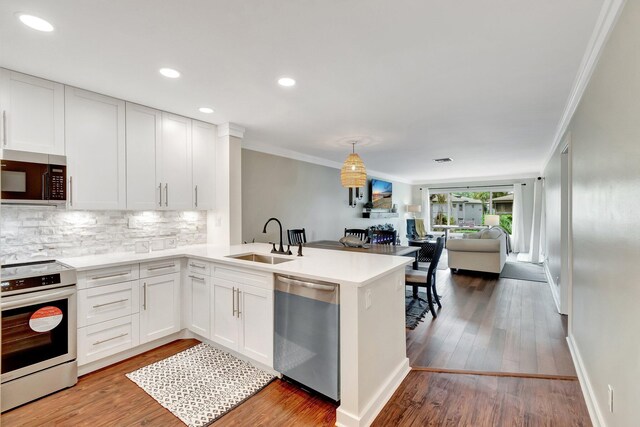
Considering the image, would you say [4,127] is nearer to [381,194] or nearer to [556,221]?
[556,221]

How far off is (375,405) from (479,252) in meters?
4.85

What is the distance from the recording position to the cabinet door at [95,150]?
2605mm

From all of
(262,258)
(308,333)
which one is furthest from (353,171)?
(308,333)

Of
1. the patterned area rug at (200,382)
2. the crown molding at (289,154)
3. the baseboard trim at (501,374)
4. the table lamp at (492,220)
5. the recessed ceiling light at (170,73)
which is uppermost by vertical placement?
the recessed ceiling light at (170,73)

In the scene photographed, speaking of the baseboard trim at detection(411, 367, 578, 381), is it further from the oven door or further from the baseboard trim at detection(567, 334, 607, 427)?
the oven door

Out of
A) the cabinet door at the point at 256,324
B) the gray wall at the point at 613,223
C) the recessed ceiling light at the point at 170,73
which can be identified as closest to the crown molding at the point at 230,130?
the recessed ceiling light at the point at 170,73

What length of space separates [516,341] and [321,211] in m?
4.05

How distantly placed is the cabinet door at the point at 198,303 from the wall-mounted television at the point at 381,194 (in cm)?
582

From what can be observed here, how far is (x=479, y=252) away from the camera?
5.84 m

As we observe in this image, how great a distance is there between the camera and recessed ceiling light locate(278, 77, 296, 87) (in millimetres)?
2471

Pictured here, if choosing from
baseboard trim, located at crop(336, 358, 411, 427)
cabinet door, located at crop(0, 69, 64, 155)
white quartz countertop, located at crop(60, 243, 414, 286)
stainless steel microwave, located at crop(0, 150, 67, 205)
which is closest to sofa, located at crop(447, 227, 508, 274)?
white quartz countertop, located at crop(60, 243, 414, 286)

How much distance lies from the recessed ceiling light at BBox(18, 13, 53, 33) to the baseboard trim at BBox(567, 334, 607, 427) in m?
4.09

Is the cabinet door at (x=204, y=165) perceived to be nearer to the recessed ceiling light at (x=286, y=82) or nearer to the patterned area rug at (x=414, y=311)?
the recessed ceiling light at (x=286, y=82)

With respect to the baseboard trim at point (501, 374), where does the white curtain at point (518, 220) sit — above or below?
above
